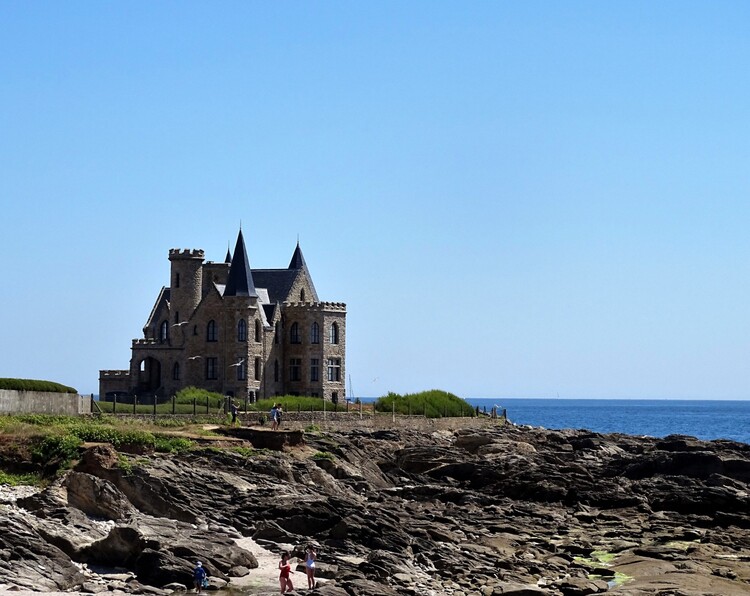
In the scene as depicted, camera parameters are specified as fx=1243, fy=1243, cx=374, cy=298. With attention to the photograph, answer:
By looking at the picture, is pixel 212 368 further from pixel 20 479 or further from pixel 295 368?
pixel 20 479

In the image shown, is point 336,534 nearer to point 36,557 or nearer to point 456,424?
point 36,557

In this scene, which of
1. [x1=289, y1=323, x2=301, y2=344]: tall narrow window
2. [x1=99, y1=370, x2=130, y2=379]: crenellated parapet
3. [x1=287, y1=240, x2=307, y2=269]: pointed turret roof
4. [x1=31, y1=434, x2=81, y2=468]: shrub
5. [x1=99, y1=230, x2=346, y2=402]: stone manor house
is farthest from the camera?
[x1=287, y1=240, x2=307, y2=269]: pointed turret roof

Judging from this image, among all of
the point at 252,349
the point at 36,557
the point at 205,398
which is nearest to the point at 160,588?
the point at 36,557

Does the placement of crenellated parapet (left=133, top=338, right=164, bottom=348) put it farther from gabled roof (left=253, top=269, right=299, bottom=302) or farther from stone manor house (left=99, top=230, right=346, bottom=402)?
gabled roof (left=253, top=269, right=299, bottom=302)

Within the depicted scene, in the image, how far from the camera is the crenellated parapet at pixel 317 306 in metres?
79.6

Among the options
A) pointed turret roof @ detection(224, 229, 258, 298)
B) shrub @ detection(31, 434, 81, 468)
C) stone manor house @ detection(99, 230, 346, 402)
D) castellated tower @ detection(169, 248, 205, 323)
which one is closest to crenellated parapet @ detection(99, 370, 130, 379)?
stone manor house @ detection(99, 230, 346, 402)

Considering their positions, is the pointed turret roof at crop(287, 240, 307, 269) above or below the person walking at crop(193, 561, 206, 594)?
above

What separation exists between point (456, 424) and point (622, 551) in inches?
1614

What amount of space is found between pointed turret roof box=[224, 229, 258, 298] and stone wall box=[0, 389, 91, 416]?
73.7 feet

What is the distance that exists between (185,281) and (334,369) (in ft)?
36.4

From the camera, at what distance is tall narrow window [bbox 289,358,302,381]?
79688 mm

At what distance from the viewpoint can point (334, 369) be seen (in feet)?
263

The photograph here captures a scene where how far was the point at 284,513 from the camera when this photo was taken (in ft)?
123

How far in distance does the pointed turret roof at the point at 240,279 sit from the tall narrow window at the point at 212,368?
13.7 feet
